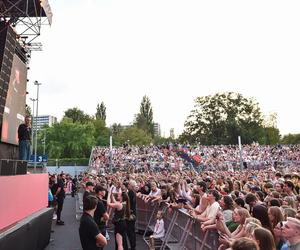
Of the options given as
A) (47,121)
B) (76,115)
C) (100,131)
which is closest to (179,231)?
(100,131)

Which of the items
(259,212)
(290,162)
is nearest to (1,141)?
(259,212)

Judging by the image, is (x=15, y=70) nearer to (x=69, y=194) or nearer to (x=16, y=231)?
(x=16, y=231)

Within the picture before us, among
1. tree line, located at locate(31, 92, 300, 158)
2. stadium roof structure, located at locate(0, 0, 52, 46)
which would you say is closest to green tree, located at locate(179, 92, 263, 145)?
tree line, located at locate(31, 92, 300, 158)

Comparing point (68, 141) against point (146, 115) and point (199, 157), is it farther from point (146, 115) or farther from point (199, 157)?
point (199, 157)

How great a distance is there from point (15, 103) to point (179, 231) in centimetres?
724

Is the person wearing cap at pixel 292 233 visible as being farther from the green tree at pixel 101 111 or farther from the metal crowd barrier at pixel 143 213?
the green tree at pixel 101 111

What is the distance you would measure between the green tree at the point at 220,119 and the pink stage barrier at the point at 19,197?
64153mm

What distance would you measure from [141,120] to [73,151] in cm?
3963

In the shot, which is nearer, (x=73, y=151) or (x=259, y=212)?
(x=259, y=212)

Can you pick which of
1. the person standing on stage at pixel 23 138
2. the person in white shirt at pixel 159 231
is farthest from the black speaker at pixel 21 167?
the person in white shirt at pixel 159 231

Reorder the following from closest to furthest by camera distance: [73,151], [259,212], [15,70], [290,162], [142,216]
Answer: [259,212] < [15,70] < [142,216] < [290,162] < [73,151]

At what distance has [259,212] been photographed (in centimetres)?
509

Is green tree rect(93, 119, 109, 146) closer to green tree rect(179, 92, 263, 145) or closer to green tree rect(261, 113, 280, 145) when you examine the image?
green tree rect(179, 92, 263, 145)

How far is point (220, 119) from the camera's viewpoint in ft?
250
